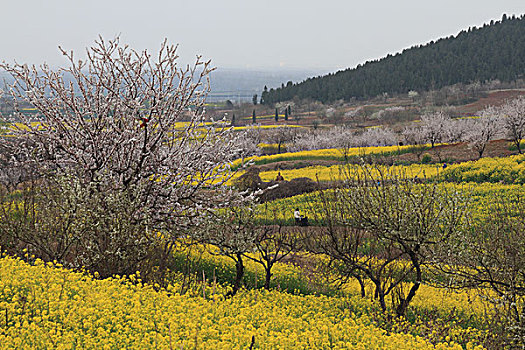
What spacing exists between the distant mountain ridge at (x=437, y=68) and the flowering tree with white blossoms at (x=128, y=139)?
430 feet

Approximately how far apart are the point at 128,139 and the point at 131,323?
18.7 feet

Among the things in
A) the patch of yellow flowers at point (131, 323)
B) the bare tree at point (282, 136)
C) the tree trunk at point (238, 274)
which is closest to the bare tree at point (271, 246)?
the tree trunk at point (238, 274)

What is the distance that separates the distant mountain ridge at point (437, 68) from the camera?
130875 mm

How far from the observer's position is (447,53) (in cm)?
14262

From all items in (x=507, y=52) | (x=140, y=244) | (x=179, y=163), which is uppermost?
(x=507, y=52)

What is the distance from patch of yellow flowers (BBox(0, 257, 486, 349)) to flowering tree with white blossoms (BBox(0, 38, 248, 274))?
243 centimetres

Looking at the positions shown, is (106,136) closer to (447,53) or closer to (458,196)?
(458,196)

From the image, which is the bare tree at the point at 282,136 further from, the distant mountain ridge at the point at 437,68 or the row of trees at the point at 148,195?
the distant mountain ridge at the point at 437,68

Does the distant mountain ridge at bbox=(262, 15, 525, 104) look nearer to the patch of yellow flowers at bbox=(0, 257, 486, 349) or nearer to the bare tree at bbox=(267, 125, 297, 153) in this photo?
the bare tree at bbox=(267, 125, 297, 153)

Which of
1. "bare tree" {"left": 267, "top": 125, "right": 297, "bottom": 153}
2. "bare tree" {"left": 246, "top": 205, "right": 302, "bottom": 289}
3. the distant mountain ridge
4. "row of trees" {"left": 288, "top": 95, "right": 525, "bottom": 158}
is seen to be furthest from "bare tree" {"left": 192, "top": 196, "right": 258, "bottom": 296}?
the distant mountain ridge

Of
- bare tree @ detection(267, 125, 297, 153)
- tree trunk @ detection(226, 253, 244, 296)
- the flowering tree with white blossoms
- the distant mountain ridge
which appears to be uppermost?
the distant mountain ridge

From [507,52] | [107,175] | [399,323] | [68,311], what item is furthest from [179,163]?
[507,52]

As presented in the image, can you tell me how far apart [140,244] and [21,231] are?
3121 mm

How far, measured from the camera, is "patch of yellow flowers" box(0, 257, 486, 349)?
573cm
